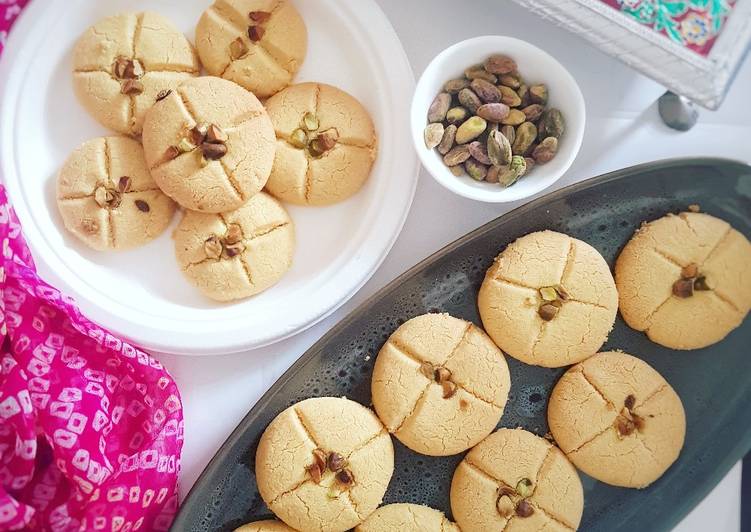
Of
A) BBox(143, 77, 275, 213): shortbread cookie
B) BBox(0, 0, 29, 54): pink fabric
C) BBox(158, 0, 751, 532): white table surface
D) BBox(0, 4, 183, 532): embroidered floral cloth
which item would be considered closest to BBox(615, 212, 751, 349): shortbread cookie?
BBox(158, 0, 751, 532): white table surface

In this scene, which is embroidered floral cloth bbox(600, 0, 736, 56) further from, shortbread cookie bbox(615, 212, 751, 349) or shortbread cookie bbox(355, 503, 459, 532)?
shortbread cookie bbox(355, 503, 459, 532)

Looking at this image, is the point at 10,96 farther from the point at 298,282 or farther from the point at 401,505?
the point at 401,505

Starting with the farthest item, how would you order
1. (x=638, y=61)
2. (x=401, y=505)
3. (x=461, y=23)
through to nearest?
(x=461, y=23) < (x=401, y=505) < (x=638, y=61)

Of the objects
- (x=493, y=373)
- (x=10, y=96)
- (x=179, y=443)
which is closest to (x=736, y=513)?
(x=493, y=373)

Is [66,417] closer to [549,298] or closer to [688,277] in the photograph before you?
[549,298]

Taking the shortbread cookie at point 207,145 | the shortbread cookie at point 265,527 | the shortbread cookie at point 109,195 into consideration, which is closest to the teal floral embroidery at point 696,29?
the shortbread cookie at point 207,145
